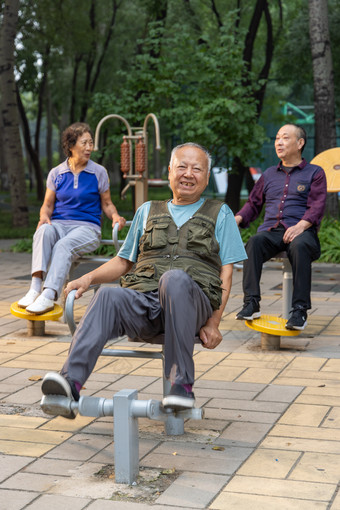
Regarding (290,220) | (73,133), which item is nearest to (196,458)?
(290,220)

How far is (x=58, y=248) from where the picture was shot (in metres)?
6.53

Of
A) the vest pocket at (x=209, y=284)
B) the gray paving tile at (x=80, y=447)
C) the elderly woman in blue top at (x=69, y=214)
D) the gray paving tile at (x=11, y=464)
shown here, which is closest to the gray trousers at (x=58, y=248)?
the elderly woman in blue top at (x=69, y=214)

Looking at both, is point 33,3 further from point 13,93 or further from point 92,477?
point 92,477

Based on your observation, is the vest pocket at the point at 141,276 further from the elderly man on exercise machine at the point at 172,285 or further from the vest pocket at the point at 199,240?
the vest pocket at the point at 199,240

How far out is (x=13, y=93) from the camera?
15773 millimetres

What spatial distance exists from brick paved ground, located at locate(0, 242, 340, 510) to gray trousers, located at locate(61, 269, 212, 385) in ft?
1.39

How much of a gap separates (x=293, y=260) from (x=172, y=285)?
8.26ft

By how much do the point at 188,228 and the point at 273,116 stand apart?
18.5 metres

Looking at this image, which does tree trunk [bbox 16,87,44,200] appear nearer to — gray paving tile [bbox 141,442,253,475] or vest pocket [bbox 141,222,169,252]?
vest pocket [bbox 141,222,169,252]

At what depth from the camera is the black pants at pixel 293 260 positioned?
6023mm

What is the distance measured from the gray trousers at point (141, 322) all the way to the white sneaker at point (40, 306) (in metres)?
2.40

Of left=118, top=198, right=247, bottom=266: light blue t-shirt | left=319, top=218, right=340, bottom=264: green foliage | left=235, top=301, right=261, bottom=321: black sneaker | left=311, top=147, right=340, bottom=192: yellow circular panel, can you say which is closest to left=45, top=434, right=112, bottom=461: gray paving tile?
left=118, top=198, right=247, bottom=266: light blue t-shirt

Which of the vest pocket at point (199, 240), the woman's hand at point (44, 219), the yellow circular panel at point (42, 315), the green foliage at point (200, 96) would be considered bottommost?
the yellow circular panel at point (42, 315)

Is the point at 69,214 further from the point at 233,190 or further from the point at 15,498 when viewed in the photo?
the point at 233,190
